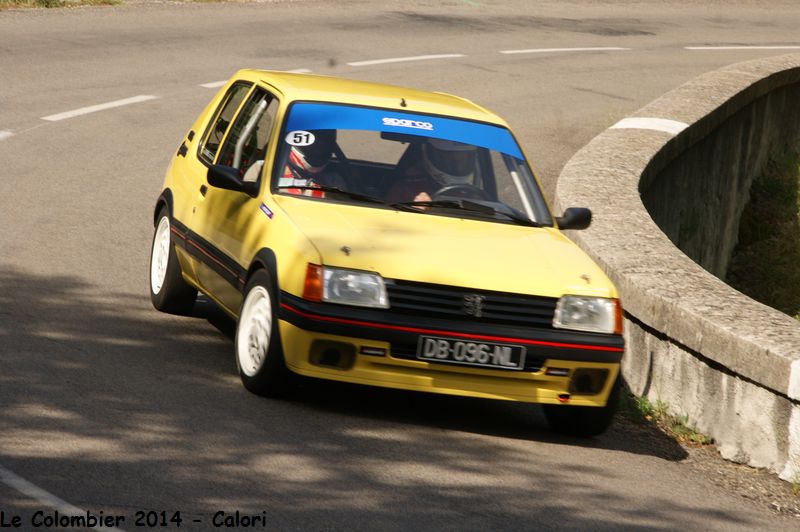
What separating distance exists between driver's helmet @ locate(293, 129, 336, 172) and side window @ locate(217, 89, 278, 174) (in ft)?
0.87

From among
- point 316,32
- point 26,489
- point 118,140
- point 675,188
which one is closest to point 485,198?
point 26,489

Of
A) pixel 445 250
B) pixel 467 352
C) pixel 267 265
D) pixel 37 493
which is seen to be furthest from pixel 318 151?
pixel 37 493

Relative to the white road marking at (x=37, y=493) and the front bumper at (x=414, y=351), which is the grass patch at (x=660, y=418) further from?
the white road marking at (x=37, y=493)

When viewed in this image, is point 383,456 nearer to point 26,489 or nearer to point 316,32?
point 26,489

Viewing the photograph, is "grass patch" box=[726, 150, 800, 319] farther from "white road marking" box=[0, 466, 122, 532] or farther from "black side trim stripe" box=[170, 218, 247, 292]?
"white road marking" box=[0, 466, 122, 532]

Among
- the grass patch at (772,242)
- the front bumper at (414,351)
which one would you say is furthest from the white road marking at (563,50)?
the front bumper at (414,351)

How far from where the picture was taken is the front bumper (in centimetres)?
712

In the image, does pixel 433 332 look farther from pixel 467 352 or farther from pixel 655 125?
pixel 655 125

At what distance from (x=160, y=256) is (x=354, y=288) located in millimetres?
2726

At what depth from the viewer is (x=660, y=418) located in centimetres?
832

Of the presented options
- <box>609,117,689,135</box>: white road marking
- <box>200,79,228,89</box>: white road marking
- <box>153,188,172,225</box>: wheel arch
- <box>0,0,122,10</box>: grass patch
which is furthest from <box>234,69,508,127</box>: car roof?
<box>0,0,122,10</box>: grass patch

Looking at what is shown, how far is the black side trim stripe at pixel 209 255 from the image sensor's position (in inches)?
315

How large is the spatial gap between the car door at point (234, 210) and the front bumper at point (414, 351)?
0.85m

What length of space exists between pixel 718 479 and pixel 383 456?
1748 mm
